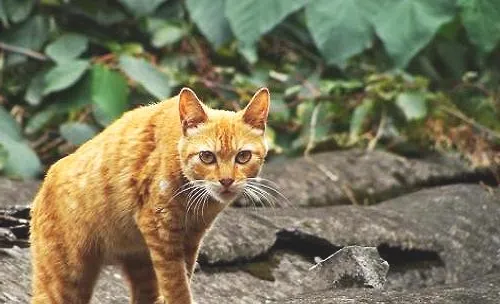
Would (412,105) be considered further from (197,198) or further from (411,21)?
(197,198)

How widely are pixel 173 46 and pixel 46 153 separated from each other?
89 cm

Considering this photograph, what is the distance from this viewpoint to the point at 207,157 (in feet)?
9.45

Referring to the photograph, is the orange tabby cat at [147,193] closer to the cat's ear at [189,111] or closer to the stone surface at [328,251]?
the cat's ear at [189,111]

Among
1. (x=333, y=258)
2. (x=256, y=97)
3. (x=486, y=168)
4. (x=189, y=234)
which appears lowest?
(x=486, y=168)

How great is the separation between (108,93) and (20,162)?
546 millimetres

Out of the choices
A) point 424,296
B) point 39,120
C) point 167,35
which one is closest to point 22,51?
point 39,120

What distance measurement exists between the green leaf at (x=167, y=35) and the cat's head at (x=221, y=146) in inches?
116

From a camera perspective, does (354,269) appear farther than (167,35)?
No

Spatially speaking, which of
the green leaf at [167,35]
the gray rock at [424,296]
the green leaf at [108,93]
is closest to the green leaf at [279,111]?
the green leaf at [167,35]

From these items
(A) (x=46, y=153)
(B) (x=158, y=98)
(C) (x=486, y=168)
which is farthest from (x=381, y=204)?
(A) (x=46, y=153)

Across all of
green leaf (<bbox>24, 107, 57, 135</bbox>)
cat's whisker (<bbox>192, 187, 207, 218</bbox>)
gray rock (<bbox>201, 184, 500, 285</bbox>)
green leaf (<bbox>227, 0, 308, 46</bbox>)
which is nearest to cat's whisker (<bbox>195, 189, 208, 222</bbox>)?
cat's whisker (<bbox>192, 187, 207, 218</bbox>)

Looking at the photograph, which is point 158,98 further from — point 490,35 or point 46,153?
point 490,35

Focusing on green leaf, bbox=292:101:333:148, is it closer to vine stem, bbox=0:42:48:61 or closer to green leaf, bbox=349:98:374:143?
green leaf, bbox=349:98:374:143

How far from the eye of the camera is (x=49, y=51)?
18.5 feet
